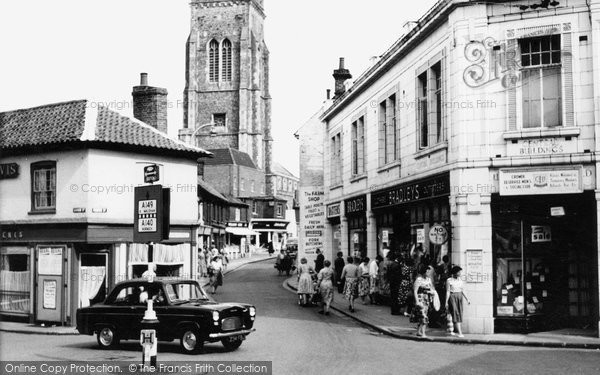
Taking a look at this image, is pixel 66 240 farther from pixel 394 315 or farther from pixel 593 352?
pixel 593 352

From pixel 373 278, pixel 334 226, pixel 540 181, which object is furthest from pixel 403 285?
pixel 334 226

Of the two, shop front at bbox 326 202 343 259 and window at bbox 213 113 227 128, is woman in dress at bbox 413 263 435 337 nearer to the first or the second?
shop front at bbox 326 202 343 259

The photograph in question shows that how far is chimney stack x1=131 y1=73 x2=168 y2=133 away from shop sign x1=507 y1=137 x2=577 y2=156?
1464 centimetres

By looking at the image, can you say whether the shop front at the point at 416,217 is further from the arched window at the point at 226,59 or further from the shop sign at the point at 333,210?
the arched window at the point at 226,59

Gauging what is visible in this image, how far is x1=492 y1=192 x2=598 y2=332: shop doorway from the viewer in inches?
674

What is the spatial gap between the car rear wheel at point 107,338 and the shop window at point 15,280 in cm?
787

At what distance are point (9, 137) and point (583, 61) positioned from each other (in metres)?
17.5

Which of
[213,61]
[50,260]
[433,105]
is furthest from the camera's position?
[213,61]

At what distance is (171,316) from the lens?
1470cm

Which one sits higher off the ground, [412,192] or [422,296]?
[412,192]

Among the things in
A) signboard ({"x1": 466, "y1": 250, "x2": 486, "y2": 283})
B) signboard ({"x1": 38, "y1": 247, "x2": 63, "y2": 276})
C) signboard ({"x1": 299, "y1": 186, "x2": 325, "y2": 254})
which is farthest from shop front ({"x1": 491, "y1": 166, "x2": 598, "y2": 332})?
signboard ({"x1": 299, "y1": 186, "x2": 325, "y2": 254})

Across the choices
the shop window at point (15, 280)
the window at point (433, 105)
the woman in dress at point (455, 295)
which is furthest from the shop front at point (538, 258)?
the shop window at point (15, 280)

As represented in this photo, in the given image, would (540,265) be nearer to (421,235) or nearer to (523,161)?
(523,161)

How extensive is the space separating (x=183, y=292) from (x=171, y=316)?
86 centimetres
